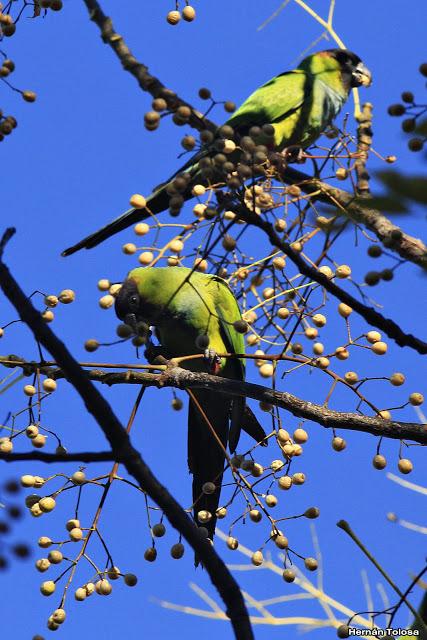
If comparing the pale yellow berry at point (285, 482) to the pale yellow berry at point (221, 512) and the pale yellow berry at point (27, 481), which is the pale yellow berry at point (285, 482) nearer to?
the pale yellow berry at point (221, 512)

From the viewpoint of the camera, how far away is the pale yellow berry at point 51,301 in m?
2.77

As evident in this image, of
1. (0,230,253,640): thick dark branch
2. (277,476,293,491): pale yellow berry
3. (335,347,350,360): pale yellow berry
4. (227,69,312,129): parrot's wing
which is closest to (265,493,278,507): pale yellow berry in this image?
(277,476,293,491): pale yellow berry

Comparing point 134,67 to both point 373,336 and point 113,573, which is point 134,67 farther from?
point 113,573

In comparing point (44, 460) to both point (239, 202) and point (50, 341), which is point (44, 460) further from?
point (239, 202)

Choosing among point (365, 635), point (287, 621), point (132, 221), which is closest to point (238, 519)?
point (365, 635)

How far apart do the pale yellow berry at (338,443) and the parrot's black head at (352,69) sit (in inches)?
155

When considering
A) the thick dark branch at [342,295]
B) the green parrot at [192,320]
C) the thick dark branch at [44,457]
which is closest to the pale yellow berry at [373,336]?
the thick dark branch at [342,295]

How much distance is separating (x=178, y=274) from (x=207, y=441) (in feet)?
3.49

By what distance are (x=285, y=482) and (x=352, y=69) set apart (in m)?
4.12

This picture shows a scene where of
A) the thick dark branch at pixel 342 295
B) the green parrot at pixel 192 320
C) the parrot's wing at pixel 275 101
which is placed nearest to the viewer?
the thick dark branch at pixel 342 295

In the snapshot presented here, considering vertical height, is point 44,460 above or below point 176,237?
below

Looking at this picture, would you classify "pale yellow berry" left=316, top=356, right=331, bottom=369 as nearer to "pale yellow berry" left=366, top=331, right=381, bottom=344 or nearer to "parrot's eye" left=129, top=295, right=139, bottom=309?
"pale yellow berry" left=366, top=331, right=381, bottom=344

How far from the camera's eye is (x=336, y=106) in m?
5.45

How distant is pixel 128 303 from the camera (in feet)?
14.5
